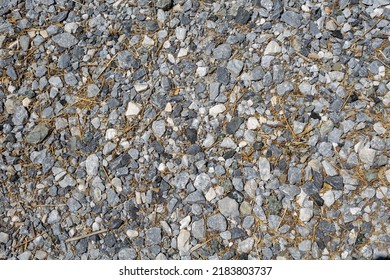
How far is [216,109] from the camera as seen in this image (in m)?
3.79

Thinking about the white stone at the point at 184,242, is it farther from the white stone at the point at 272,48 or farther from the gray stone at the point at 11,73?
the gray stone at the point at 11,73

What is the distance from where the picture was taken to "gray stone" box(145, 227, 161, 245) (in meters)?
3.60

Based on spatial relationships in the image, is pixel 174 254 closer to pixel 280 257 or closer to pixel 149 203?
pixel 149 203

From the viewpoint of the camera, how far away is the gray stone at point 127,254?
11.8ft

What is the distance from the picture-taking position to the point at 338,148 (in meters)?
3.62

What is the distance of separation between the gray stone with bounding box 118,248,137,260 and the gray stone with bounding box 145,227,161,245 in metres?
0.12

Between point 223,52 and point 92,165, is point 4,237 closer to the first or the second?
point 92,165

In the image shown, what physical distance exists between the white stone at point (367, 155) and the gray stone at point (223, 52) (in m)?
1.23

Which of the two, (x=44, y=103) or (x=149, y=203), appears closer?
(x=149, y=203)

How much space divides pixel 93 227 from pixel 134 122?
84 cm

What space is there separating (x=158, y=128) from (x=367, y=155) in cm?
153

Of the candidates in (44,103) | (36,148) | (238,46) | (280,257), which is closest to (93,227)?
(36,148)

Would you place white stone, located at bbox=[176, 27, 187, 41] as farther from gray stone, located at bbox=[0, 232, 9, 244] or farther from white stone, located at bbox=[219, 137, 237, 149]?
gray stone, located at bbox=[0, 232, 9, 244]
